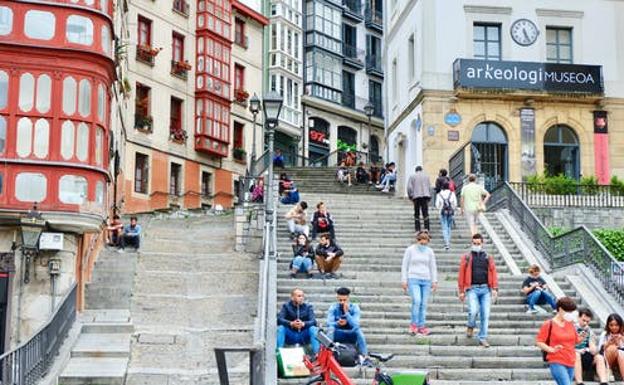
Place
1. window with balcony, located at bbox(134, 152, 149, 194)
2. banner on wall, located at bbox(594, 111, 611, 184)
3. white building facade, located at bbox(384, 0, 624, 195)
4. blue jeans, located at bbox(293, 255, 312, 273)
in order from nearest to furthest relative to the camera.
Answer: blue jeans, located at bbox(293, 255, 312, 273)
white building facade, located at bbox(384, 0, 624, 195)
banner on wall, located at bbox(594, 111, 611, 184)
window with balcony, located at bbox(134, 152, 149, 194)

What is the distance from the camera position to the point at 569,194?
89.6 feet

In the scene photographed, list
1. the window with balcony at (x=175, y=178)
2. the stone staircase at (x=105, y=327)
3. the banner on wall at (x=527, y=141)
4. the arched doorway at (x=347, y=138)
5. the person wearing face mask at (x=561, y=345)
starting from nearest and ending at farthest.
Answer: the person wearing face mask at (x=561, y=345) < the stone staircase at (x=105, y=327) < the banner on wall at (x=527, y=141) < the window with balcony at (x=175, y=178) < the arched doorway at (x=347, y=138)

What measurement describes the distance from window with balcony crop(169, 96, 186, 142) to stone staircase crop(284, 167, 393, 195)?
4303mm

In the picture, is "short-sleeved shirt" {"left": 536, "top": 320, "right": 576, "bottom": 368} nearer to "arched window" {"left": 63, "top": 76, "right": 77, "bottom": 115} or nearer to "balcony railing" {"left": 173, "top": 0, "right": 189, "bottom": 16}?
"arched window" {"left": 63, "top": 76, "right": 77, "bottom": 115}

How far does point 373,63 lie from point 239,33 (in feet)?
60.2

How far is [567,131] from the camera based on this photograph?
31.3 metres

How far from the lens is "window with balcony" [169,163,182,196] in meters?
38.6

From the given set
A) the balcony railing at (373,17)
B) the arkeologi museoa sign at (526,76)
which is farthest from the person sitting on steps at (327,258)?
the balcony railing at (373,17)

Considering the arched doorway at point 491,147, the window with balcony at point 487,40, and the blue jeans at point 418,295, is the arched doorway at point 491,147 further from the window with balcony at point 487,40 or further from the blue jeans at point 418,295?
the blue jeans at point 418,295

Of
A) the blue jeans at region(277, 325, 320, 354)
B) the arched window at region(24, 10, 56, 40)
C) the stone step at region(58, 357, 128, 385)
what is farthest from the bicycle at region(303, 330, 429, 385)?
the arched window at region(24, 10, 56, 40)

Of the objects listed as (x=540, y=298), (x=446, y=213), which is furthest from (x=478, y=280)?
(x=446, y=213)

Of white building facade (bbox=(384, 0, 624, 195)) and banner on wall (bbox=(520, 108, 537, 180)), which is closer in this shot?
white building facade (bbox=(384, 0, 624, 195))

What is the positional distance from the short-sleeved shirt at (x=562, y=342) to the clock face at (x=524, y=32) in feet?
70.4

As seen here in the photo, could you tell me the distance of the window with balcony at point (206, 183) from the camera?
40.6 meters
